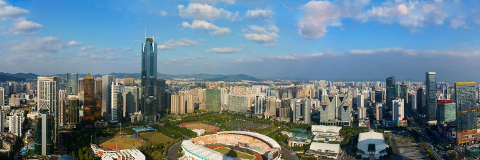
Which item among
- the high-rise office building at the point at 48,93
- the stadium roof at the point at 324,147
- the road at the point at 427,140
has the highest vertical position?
the high-rise office building at the point at 48,93

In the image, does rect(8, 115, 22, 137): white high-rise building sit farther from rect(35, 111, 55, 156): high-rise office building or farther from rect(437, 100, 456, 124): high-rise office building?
rect(437, 100, 456, 124): high-rise office building

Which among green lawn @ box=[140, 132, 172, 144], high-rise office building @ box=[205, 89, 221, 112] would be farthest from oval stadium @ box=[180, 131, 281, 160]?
high-rise office building @ box=[205, 89, 221, 112]

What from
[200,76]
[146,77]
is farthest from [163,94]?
[200,76]

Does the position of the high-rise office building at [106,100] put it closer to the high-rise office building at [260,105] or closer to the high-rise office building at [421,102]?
the high-rise office building at [260,105]

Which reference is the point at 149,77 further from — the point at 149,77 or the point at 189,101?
the point at 189,101

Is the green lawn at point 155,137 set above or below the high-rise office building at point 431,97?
below

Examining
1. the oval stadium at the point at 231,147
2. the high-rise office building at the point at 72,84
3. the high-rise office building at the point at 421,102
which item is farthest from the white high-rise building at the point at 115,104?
the high-rise office building at the point at 421,102

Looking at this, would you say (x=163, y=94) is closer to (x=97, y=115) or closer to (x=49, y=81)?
(x=97, y=115)

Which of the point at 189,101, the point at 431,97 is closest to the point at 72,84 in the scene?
the point at 189,101
